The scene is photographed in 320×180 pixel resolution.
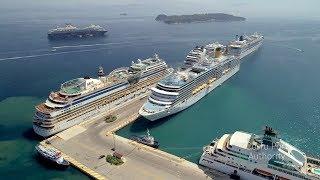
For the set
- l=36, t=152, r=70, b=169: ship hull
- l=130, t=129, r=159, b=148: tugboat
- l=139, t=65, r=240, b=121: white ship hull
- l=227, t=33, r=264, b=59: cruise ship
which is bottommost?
l=36, t=152, r=70, b=169: ship hull

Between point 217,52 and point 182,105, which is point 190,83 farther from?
point 217,52

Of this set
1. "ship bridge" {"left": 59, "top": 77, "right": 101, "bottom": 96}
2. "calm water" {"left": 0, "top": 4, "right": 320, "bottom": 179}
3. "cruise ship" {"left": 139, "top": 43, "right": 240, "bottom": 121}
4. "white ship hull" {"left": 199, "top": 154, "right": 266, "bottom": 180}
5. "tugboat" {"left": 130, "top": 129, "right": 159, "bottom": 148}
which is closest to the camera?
"white ship hull" {"left": 199, "top": 154, "right": 266, "bottom": 180}

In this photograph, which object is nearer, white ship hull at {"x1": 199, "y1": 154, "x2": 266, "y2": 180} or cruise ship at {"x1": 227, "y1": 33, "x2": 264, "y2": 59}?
white ship hull at {"x1": 199, "y1": 154, "x2": 266, "y2": 180}

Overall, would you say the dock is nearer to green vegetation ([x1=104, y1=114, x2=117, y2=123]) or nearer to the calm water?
green vegetation ([x1=104, y1=114, x2=117, y2=123])

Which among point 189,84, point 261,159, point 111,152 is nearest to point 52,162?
point 111,152

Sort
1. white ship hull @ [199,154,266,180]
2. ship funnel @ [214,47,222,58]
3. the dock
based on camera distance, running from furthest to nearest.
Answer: ship funnel @ [214,47,222,58], the dock, white ship hull @ [199,154,266,180]

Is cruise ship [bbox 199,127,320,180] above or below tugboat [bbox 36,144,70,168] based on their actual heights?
above

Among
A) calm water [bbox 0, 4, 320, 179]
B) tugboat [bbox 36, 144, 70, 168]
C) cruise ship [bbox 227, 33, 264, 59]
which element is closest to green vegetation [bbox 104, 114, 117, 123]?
calm water [bbox 0, 4, 320, 179]

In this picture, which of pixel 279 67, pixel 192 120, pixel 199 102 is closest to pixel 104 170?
pixel 192 120
